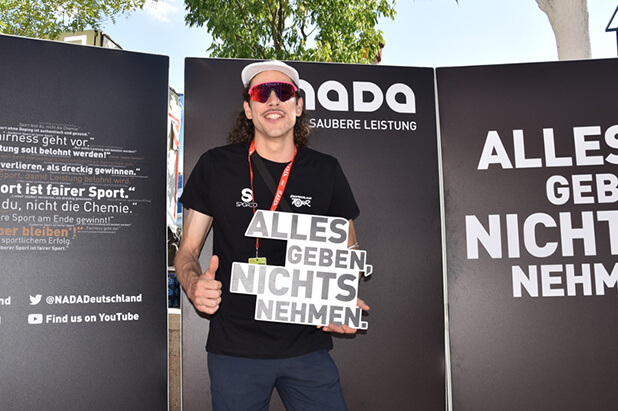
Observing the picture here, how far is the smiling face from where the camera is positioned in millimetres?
2350

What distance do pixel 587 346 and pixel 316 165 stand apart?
2.31 meters

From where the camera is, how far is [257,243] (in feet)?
7.38

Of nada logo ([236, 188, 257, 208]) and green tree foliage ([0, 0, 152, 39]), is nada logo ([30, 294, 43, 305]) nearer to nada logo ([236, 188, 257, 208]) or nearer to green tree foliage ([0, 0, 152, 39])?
nada logo ([236, 188, 257, 208])

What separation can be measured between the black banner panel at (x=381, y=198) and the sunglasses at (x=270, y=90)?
3.11 ft

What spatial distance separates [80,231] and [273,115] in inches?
56.3

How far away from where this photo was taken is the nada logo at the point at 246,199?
89.7 inches

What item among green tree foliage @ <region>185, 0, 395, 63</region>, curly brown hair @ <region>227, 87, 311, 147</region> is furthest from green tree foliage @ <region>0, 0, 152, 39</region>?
curly brown hair @ <region>227, 87, 311, 147</region>

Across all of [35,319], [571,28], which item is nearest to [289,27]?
[571,28]

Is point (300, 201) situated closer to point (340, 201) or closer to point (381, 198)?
point (340, 201)

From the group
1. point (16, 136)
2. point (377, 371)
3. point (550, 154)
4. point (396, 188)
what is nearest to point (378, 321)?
point (377, 371)

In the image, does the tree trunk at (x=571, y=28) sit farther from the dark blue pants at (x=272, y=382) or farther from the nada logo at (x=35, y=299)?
the nada logo at (x=35, y=299)

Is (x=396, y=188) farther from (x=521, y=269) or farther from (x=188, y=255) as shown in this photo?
(x=188, y=255)

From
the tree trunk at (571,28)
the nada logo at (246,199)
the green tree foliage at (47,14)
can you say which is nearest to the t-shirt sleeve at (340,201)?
the nada logo at (246,199)

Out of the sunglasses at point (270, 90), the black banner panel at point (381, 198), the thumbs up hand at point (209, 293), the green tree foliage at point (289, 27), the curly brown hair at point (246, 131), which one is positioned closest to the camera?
the thumbs up hand at point (209, 293)
